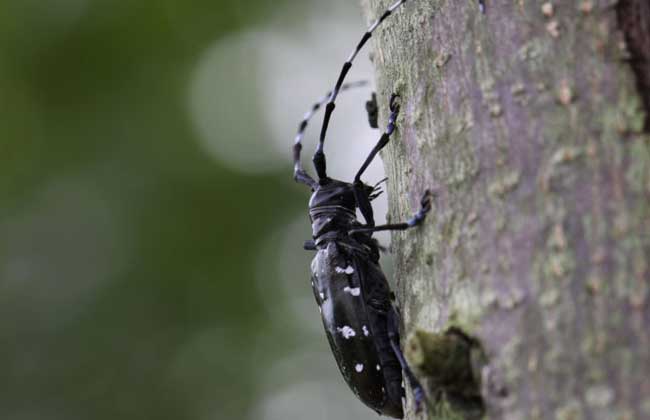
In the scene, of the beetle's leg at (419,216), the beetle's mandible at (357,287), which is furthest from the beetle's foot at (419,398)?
the beetle's leg at (419,216)

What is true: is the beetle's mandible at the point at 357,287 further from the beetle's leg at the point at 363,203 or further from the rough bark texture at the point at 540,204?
the rough bark texture at the point at 540,204

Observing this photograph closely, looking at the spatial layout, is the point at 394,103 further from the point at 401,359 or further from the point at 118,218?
the point at 118,218

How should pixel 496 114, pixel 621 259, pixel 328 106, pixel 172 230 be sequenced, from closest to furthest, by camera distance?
1. pixel 621 259
2. pixel 496 114
3. pixel 328 106
4. pixel 172 230

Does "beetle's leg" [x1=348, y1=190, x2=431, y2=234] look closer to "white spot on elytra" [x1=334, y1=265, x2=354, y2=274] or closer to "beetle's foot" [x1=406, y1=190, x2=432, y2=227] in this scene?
"beetle's foot" [x1=406, y1=190, x2=432, y2=227]

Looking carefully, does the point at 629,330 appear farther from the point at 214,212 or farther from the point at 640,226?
the point at 214,212

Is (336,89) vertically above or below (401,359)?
above

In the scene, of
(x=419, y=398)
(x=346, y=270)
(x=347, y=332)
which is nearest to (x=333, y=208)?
(x=346, y=270)

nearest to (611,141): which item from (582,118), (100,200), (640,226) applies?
(582,118)
